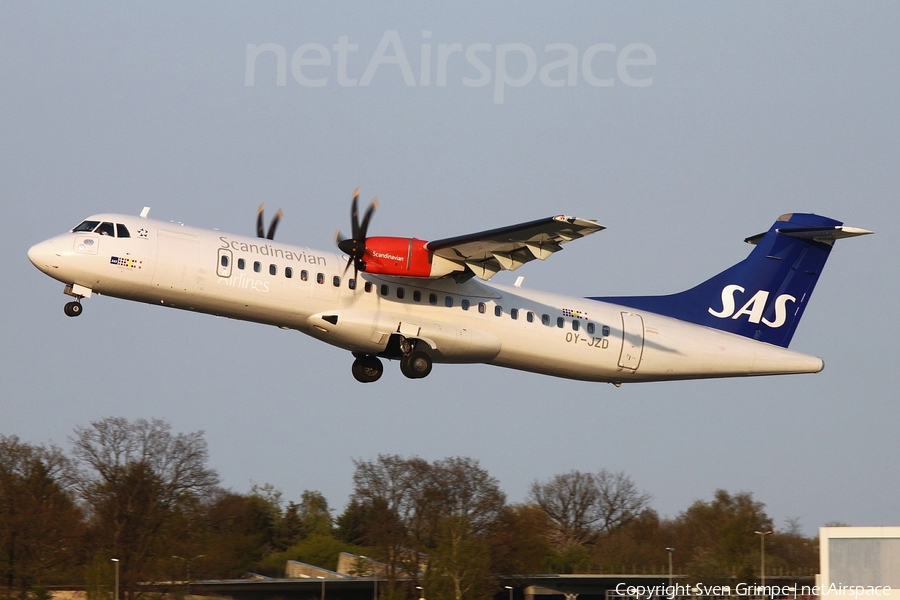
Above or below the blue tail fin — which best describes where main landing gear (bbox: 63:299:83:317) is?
below

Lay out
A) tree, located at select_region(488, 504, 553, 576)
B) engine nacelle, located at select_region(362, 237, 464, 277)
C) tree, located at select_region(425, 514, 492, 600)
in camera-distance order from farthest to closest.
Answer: tree, located at select_region(488, 504, 553, 576)
tree, located at select_region(425, 514, 492, 600)
engine nacelle, located at select_region(362, 237, 464, 277)

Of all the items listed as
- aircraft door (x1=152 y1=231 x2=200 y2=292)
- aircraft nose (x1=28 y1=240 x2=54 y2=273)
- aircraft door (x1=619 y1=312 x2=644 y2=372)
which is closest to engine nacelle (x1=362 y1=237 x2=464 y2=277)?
aircraft door (x1=152 y1=231 x2=200 y2=292)

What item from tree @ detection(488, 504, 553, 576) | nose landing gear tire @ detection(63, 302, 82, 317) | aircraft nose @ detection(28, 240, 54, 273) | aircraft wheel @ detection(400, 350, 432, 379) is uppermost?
aircraft nose @ detection(28, 240, 54, 273)

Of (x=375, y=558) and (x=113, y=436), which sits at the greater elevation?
(x=113, y=436)

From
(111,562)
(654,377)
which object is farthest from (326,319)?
(111,562)

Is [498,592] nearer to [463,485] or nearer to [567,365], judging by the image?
[463,485]

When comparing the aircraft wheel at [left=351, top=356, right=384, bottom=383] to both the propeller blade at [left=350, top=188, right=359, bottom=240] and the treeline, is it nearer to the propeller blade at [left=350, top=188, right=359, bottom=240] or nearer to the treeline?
the propeller blade at [left=350, top=188, right=359, bottom=240]

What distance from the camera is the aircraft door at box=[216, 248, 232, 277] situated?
2120 cm

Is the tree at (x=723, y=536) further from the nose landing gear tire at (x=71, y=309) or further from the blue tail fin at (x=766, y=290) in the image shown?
the nose landing gear tire at (x=71, y=309)

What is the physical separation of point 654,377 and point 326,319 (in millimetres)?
7712

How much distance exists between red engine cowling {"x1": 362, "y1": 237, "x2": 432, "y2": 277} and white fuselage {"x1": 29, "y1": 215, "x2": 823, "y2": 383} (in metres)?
0.59

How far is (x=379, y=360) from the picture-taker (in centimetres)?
2470

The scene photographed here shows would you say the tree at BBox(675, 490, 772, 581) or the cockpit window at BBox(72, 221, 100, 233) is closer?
the cockpit window at BBox(72, 221, 100, 233)

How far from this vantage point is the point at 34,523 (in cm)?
4309
